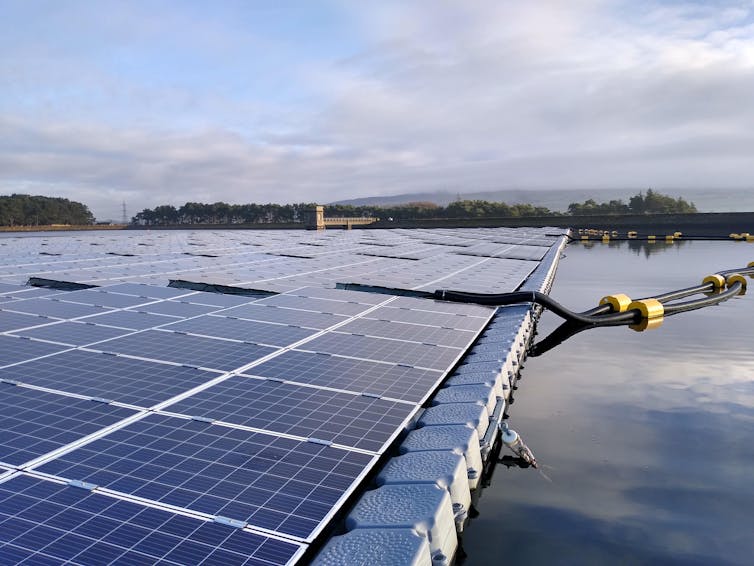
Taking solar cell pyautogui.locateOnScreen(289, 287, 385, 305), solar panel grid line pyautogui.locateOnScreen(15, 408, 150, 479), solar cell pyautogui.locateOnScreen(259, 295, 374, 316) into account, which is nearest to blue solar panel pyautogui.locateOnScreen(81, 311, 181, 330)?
solar cell pyautogui.locateOnScreen(259, 295, 374, 316)

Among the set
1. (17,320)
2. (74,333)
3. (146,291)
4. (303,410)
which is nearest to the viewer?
(303,410)

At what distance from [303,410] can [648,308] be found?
2148 centimetres

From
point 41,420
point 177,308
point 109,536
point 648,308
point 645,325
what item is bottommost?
point 645,325

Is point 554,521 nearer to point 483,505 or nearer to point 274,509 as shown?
point 483,505

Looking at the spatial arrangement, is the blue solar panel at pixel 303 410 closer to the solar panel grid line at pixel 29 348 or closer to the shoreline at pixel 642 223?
the solar panel grid line at pixel 29 348

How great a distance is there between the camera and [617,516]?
9891 mm

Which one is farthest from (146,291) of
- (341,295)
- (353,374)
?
(353,374)

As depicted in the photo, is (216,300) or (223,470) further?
(216,300)

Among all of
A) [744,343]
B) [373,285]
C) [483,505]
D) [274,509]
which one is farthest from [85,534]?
[744,343]

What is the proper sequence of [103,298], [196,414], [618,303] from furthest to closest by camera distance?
[618,303], [103,298], [196,414]

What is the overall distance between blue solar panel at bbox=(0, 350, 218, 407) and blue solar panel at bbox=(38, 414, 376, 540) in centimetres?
135

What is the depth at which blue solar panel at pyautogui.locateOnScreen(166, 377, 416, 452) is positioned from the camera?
852 centimetres

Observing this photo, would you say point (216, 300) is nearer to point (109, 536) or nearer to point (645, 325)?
point (109, 536)

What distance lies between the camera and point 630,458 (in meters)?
12.2
